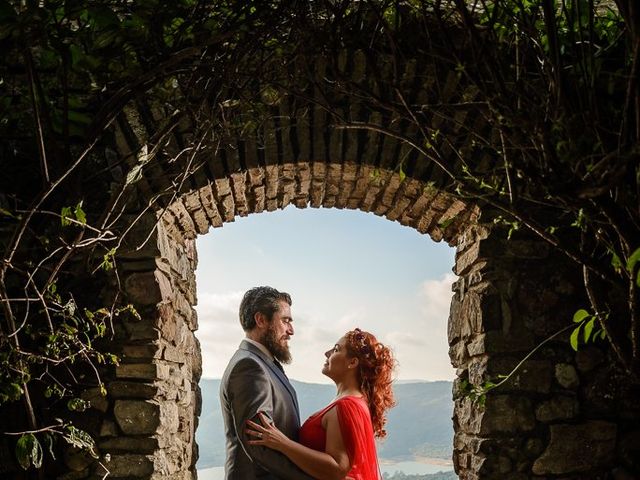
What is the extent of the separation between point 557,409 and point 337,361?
1086 millimetres

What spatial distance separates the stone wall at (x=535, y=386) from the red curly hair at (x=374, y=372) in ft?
1.61

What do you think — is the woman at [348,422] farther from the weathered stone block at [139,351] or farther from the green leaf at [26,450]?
the green leaf at [26,450]

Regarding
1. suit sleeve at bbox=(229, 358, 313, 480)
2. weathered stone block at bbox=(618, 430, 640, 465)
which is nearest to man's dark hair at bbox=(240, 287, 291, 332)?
suit sleeve at bbox=(229, 358, 313, 480)

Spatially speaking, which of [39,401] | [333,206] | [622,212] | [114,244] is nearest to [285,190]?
[333,206]

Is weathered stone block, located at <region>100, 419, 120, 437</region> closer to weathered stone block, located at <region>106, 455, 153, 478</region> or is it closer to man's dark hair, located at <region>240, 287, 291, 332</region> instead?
weathered stone block, located at <region>106, 455, 153, 478</region>

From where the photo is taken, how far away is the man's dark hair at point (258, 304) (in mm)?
3299

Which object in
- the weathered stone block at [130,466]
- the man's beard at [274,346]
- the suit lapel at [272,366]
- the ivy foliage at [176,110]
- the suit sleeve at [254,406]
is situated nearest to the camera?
the ivy foliage at [176,110]

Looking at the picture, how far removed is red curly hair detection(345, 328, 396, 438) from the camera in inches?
131

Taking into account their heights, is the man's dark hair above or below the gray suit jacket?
above

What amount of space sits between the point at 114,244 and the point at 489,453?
1.80m

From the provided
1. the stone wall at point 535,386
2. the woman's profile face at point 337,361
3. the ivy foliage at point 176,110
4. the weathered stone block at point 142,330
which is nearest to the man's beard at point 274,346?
the woman's profile face at point 337,361

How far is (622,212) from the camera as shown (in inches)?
74.0

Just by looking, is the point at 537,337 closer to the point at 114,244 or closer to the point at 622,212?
the point at 622,212

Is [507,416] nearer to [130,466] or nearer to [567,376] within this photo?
[567,376]
